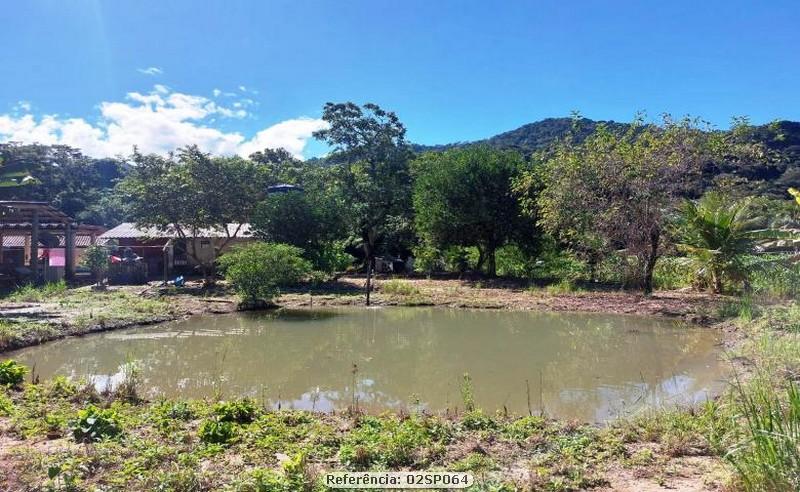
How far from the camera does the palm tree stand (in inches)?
603

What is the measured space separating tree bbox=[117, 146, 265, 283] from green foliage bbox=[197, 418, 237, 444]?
57.3 ft

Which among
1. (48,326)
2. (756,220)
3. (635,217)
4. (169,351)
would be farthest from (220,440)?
(756,220)

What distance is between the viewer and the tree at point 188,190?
22297mm

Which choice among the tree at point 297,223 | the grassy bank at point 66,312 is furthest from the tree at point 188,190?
the grassy bank at point 66,312

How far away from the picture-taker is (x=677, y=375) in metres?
8.79

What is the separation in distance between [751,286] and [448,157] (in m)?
14.2

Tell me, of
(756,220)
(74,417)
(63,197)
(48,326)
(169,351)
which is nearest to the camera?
(74,417)

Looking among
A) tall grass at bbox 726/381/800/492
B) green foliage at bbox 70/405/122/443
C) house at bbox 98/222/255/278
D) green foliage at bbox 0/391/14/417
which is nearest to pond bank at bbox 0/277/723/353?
house at bbox 98/222/255/278

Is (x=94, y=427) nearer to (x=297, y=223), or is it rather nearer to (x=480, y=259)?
(x=297, y=223)

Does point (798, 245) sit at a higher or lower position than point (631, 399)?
higher

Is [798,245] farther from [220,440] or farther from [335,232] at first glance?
Result: [220,440]

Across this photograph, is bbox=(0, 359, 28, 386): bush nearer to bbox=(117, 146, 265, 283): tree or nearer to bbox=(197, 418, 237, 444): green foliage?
bbox=(197, 418, 237, 444): green foliage

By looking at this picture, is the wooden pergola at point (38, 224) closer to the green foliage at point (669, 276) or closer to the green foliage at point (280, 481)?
the green foliage at point (280, 481)

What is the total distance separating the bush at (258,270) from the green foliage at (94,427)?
1071 centimetres
